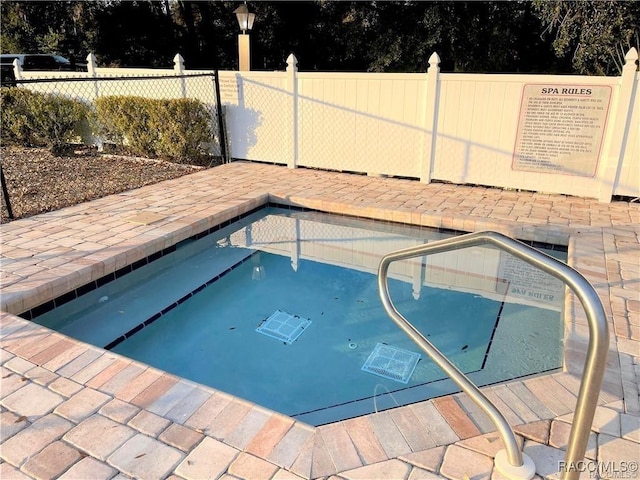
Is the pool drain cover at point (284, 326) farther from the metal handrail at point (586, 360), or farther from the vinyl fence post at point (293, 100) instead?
the vinyl fence post at point (293, 100)

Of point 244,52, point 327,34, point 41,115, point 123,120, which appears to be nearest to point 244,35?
point 244,52

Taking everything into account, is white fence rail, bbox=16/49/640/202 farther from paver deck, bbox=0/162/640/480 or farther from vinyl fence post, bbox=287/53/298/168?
paver deck, bbox=0/162/640/480

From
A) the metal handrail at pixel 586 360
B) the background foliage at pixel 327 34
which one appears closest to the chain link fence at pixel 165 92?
the background foliage at pixel 327 34

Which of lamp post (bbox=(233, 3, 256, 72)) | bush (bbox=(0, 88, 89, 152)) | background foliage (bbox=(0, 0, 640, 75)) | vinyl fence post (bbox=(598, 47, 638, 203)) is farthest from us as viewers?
background foliage (bbox=(0, 0, 640, 75))

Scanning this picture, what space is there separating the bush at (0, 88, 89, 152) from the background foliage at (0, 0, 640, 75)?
784 centimetres

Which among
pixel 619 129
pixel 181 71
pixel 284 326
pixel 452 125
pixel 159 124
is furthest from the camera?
pixel 181 71

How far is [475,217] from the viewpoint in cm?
537

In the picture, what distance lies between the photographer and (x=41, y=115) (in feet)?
28.6

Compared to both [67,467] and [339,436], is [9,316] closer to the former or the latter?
[67,467]

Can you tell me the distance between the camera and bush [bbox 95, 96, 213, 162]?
8.01m

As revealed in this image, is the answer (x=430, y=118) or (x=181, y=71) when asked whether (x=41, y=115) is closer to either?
(x=181, y=71)

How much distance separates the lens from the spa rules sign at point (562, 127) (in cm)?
582

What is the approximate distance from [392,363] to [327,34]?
13727 mm

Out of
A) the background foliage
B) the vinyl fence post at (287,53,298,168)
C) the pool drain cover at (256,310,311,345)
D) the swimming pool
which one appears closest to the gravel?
the vinyl fence post at (287,53,298,168)
